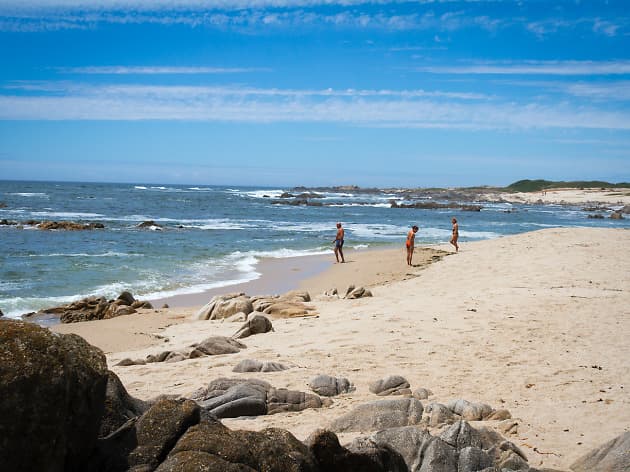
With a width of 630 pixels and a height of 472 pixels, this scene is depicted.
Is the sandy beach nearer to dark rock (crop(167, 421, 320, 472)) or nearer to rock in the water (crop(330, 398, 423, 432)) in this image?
rock in the water (crop(330, 398, 423, 432))

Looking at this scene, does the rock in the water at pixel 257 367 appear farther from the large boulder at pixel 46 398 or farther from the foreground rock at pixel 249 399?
the large boulder at pixel 46 398

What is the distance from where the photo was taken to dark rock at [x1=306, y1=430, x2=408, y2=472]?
12.8ft

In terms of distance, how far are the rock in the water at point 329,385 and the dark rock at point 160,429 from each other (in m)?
3.57

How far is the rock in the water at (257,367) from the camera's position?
808 centimetres

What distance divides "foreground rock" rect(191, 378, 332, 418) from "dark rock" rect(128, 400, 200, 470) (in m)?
2.49

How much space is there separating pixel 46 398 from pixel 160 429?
31.8 inches

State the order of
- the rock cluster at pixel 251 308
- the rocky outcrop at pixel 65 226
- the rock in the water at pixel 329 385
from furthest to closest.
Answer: the rocky outcrop at pixel 65 226, the rock cluster at pixel 251 308, the rock in the water at pixel 329 385

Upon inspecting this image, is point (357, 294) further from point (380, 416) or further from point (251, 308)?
point (380, 416)

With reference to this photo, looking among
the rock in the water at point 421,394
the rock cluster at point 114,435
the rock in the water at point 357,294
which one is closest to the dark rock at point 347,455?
the rock cluster at point 114,435

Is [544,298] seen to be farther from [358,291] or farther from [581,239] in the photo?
[581,239]

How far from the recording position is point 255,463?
3.43 meters

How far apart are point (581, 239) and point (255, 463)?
23.6 meters

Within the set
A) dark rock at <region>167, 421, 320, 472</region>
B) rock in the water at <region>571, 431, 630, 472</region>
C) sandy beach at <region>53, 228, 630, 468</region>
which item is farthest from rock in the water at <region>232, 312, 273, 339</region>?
dark rock at <region>167, 421, 320, 472</region>

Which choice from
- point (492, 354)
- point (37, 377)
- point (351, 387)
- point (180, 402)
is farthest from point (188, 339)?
point (37, 377)
